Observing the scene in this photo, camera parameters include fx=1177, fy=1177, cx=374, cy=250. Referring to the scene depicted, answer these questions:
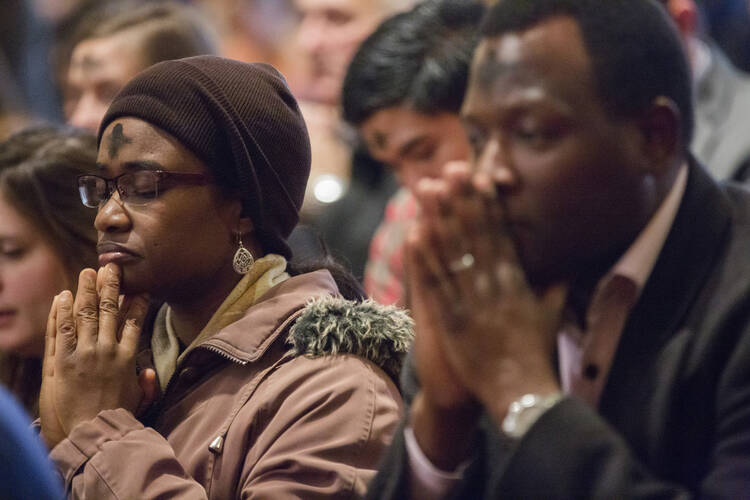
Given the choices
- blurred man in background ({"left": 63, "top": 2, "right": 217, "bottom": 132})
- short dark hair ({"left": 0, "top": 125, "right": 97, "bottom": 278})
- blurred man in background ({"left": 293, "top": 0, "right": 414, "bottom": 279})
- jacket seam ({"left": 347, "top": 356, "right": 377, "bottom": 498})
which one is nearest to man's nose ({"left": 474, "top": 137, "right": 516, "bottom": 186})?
jacket seam ({"left": 347, "top": 356, "right": 377, "bottom": 498})

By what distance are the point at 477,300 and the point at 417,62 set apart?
208 centimetres

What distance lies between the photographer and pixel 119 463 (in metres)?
2.45

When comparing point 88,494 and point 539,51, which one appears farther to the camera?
point 88,494

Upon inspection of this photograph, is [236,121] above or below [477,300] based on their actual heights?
below

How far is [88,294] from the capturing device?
8.96ft

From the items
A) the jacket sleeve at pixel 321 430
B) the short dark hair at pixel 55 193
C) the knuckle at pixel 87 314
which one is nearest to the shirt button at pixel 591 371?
the jacket sleeve at pixel 321 430

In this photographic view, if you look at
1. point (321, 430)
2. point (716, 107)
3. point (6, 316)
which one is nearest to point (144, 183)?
point (321, 430)

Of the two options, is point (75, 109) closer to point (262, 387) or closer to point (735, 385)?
point (262, 387)

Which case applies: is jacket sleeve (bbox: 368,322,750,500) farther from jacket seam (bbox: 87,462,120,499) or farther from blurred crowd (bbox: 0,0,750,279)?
blurred crowd (bbox: 0,0,750,279)

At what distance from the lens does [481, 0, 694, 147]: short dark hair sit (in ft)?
6.19

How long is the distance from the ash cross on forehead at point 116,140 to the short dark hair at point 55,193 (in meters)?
0.63

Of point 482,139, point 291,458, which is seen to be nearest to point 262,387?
point 291,458

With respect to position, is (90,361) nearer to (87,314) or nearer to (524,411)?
(87,314)

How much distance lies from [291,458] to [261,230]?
659 mm
